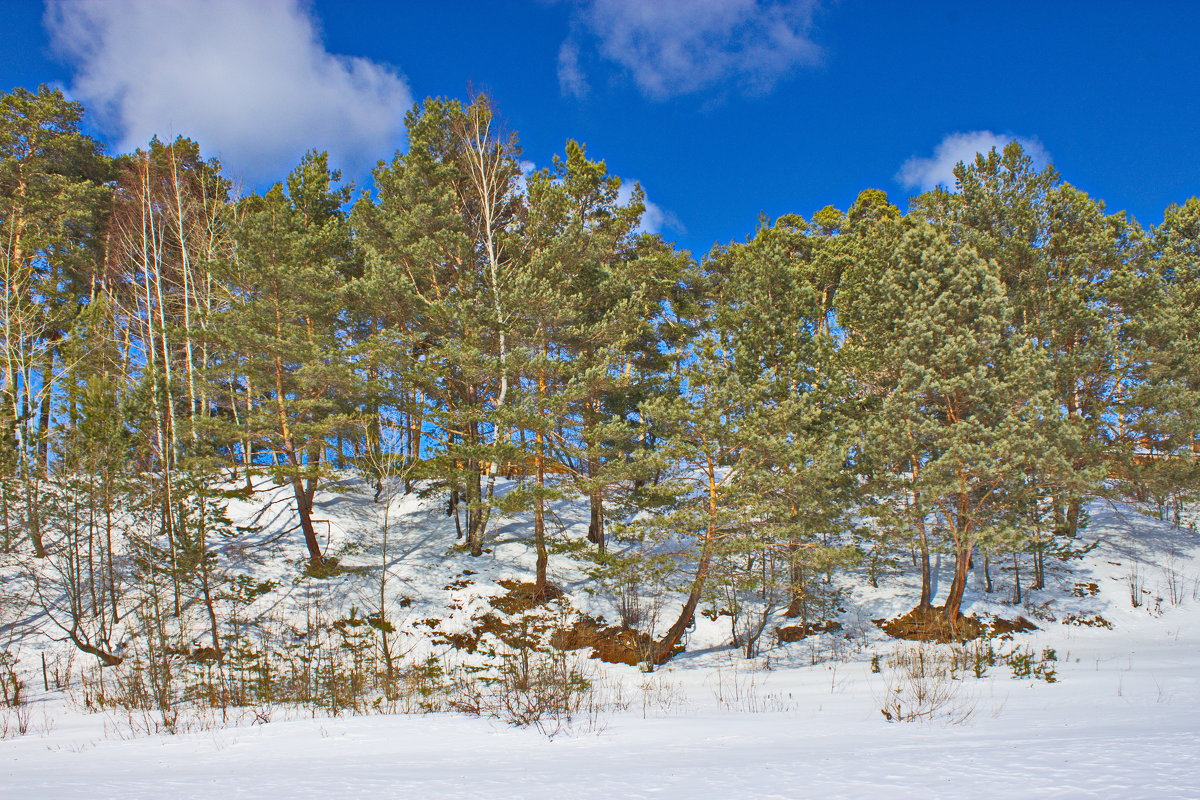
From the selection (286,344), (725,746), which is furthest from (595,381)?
(725,746)

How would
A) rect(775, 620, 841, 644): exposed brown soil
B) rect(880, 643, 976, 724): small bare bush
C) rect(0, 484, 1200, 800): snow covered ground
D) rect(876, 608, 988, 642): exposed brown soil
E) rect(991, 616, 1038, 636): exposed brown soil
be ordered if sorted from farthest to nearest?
rect(775, 620, 841, 644): exposed brown soil, rect(991, 616, 1038, 636): exposed brown soil, rect(876, 608, 988, 642): exposed brown soil, rect(880, 643, 976, 724): small bare bush, rect(0, 484, 1200, 800): snow covered ground

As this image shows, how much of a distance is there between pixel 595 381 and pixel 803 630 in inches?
343

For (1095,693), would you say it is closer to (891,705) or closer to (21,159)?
(891,705)

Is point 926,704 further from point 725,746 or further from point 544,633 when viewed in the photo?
point 544,633

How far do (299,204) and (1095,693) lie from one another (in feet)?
80.3

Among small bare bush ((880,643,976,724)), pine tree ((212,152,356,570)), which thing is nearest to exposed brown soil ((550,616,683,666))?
small bare bush ((880,643,976,724))

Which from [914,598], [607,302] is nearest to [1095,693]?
[914,598]

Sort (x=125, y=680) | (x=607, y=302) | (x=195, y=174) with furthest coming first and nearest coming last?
(x=195, y=174) < (x=607, y=302) < (x=125, y=680)

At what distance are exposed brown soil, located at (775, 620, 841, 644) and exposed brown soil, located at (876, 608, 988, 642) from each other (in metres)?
1.30

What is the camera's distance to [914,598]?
57.6 ft

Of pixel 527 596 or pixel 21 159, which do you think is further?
pixel 21 159

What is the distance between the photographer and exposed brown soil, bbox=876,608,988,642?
14242mm

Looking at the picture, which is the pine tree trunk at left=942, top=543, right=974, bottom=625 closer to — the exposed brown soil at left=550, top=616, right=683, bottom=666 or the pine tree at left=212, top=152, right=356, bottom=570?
the exposed brown soil at left=550, top=616, right=683, bottom=666

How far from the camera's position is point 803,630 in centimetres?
1612
